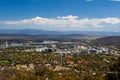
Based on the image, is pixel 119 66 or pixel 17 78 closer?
pixel 17 78

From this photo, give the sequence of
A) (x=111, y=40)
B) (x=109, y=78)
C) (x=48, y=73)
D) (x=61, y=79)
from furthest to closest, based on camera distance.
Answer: (x=111, y=40)
(x=48, y=73)
(x=109, y=78)
(x=61, y=79)

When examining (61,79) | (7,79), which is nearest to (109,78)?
(61,79)

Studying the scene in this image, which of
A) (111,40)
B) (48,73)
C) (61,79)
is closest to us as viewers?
(61,79)

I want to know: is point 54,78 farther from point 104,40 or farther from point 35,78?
point 104,40

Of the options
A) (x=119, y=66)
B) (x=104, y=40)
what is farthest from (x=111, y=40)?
(x=119, y=66)

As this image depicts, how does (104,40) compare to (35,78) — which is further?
(104,40)

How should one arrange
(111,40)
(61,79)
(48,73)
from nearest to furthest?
1. (61,79)
2. (48,73)
3. (111,40)

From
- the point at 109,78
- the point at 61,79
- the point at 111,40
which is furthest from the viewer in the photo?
the point at 111,40

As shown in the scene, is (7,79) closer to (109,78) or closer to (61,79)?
(61,79)
